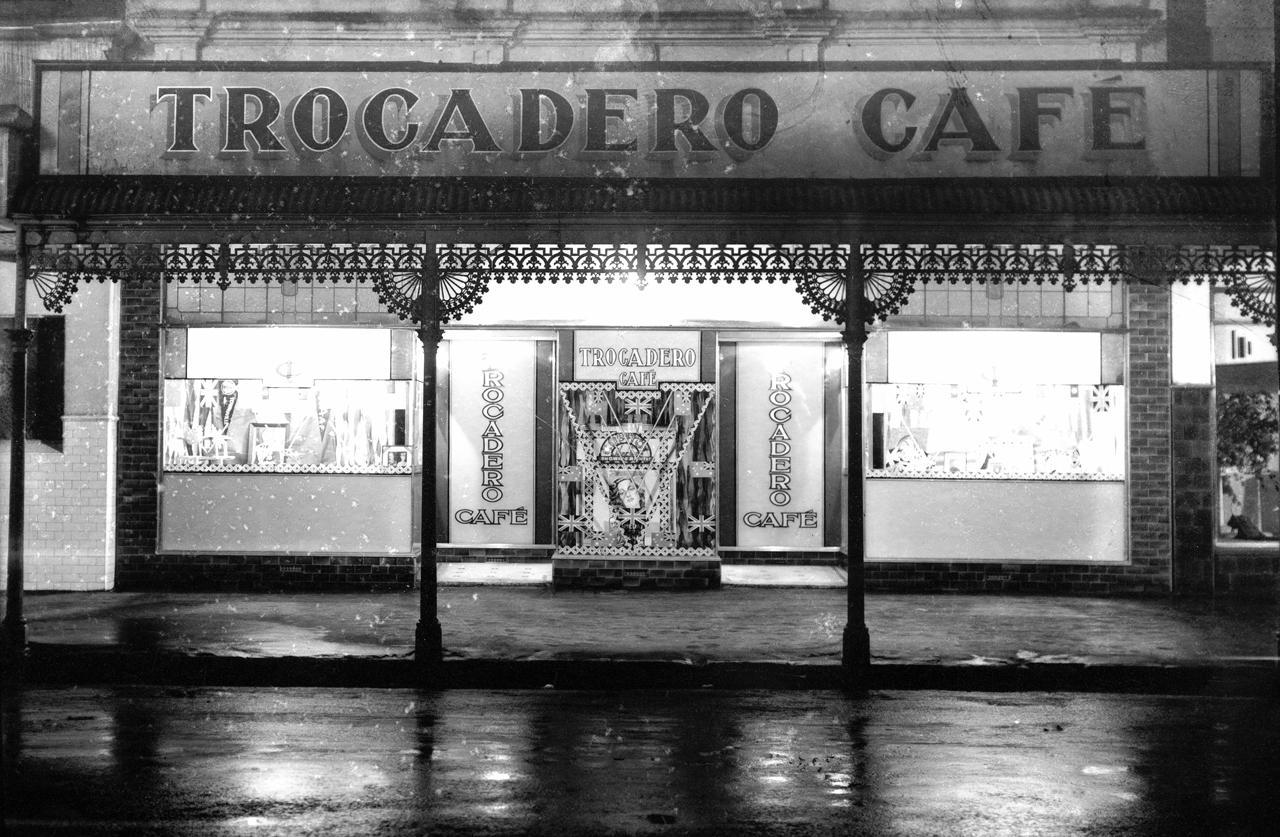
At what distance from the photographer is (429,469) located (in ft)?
33.3

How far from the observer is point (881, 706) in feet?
28.7

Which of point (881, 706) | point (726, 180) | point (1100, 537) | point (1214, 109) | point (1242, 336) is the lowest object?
point (881, 706)

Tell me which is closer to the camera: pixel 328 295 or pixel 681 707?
pixel 681 707

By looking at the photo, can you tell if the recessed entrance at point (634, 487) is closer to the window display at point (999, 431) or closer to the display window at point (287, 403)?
the display window at point (287, 403)

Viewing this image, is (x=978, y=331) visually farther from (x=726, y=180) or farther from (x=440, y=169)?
(x=440, y=169)

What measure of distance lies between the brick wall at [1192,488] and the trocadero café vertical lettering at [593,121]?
4746 millimetres

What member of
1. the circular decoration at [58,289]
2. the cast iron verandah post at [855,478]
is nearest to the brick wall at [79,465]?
the circular decoration at [58,289]

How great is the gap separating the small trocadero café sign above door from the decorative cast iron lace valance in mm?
754

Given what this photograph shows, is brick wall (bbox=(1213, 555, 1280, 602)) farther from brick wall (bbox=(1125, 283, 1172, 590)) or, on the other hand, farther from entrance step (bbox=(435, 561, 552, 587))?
entrance step (bbox=(435, 561, 552, 587))

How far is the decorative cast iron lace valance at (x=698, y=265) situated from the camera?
9875 mm

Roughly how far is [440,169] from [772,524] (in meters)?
6.83

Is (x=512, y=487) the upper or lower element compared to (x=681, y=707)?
upper

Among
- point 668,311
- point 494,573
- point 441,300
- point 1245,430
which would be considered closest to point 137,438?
point 494,573

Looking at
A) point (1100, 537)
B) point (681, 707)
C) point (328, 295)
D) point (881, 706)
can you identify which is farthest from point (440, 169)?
point (1100, 537)
